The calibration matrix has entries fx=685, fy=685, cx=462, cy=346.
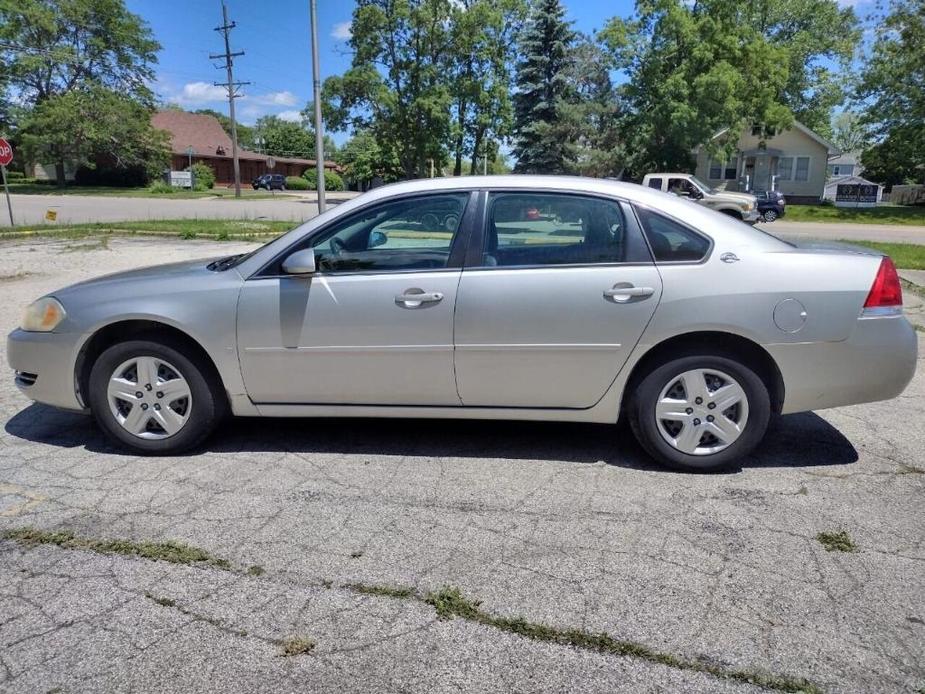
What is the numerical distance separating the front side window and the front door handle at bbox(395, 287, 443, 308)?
0.17 meters

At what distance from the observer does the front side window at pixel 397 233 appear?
12.8ft

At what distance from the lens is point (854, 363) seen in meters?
3.65

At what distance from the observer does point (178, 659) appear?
7.73 ft

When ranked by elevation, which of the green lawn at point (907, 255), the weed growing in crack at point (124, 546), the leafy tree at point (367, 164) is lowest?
the weed growing in crack at point (124, 546)

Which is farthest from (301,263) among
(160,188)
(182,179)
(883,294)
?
(182,179)

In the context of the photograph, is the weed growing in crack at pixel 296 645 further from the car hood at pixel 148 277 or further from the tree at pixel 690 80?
the tree at pixel 690 80

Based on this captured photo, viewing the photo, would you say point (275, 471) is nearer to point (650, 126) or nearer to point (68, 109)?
point (650, 126)

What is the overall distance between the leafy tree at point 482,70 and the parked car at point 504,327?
37.0 meters

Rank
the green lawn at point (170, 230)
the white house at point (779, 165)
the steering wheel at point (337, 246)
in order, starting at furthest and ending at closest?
the white house at point (779, 165)
the green lawn at point (170, 230)
the steering wheel at point (337, 246)

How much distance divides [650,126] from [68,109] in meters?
42.0

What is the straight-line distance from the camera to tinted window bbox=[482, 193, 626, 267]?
379cm

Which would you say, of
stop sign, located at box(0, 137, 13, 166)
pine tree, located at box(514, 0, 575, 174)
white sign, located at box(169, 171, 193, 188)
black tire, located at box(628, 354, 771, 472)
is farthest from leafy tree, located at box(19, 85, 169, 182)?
black tire, located at box(628, 354, 771, 472)

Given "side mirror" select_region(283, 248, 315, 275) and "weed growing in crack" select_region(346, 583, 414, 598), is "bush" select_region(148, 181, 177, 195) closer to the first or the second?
"side mirror" select_region(283, 248, 315, 275)

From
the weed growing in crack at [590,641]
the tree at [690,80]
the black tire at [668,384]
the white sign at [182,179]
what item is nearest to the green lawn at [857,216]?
the tree at [690,80]
